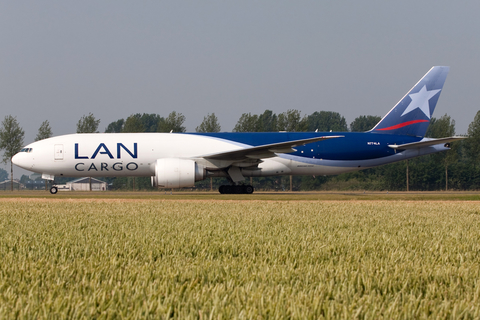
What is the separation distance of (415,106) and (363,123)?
217ft

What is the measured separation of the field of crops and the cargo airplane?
594 inches

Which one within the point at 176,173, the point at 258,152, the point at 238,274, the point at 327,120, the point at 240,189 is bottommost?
the point at 238,274

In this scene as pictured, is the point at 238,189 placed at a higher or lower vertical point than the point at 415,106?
lower

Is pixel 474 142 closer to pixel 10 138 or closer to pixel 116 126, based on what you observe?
pixel 10 138

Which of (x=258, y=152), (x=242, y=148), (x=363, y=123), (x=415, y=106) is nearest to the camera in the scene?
(x=258, y=152)

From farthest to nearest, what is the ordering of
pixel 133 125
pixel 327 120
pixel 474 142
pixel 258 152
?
pixel 327 120, pixel 133 125, pixel 474 142, pixel 258 152

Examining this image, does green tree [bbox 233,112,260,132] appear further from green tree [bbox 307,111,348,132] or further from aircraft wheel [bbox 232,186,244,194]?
green tree [bbox 307,111,348,132]

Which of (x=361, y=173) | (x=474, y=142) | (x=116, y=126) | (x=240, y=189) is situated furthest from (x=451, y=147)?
(x=116, y=126)

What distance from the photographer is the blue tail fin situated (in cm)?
2359

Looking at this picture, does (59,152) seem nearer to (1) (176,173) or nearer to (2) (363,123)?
(1) (176,173)

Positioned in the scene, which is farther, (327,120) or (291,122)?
(327,120)

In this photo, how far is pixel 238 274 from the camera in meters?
3.15

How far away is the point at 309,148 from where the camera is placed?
22.3 m

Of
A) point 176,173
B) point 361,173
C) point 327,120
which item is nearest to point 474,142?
point 361,173
